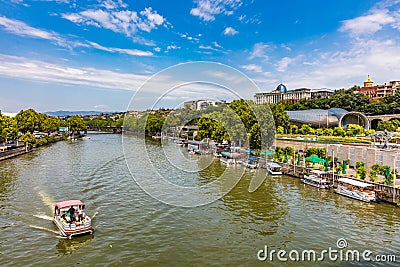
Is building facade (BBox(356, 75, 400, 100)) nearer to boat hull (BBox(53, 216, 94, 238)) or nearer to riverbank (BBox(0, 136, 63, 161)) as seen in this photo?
riverbank (BBox(0, 136, 63, 161))

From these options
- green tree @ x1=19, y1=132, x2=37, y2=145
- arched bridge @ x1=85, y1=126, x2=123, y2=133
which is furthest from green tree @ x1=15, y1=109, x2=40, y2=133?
arched bridge @ x1=85, y1=126, x2=123, y2=133

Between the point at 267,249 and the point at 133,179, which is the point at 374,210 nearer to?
the point at 267,249

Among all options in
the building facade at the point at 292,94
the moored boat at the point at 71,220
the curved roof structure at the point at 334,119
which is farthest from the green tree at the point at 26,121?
the building facade at the point at 292,94

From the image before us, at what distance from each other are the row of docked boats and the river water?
69 cm

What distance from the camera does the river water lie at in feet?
44.1

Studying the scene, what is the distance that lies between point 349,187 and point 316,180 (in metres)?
3.01

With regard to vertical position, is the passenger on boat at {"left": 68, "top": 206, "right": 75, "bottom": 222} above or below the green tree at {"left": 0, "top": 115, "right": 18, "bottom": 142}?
below

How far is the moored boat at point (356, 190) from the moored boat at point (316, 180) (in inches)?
57.8

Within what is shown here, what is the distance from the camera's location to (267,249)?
14375 mm

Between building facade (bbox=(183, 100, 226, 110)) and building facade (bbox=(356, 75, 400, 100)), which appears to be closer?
building facade (bbox=(183, 100, 226, 110))

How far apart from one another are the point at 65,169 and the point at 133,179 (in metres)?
9.29

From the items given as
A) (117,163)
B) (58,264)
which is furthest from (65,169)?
(58,264)

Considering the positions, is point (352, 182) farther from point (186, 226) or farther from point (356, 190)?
point (186, 226)

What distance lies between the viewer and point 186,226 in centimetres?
1692
